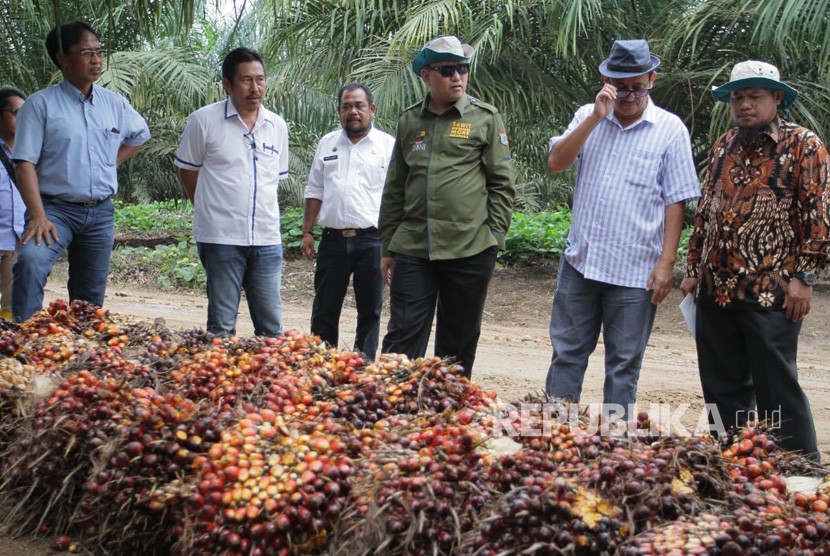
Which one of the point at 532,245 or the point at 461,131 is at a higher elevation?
the point at 461,131

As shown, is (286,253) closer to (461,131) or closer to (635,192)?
(461,131)

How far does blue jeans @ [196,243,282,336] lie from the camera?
16.7ft

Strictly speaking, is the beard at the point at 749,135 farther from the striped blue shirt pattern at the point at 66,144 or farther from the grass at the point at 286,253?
the grass at the point at 286,253

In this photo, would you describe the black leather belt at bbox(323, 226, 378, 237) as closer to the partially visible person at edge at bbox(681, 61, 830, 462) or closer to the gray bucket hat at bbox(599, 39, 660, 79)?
the gray bucket hat at bbox(599, 39, 660, 79)

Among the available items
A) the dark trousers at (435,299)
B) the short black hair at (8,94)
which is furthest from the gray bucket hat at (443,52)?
the short black hair at (8,94)

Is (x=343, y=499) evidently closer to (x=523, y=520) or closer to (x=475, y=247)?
(x=523, y=520)

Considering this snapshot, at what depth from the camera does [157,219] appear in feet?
61.8

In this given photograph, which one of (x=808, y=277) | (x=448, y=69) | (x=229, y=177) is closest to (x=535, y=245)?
(x=229, y=177)

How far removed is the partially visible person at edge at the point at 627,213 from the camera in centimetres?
412

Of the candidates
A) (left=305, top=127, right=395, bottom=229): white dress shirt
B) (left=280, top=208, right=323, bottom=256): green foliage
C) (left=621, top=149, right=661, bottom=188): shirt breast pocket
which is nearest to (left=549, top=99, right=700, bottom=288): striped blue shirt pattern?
(left=621, top=149, right=661, bottom=188): shirt breast pocket

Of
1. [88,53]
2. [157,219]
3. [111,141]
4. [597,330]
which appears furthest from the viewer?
[157,219]

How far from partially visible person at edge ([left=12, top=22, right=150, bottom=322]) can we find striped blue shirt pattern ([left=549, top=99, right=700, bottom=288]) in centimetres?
266

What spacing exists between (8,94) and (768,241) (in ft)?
16.9

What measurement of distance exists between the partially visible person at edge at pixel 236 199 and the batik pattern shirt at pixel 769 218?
7.84 feet
